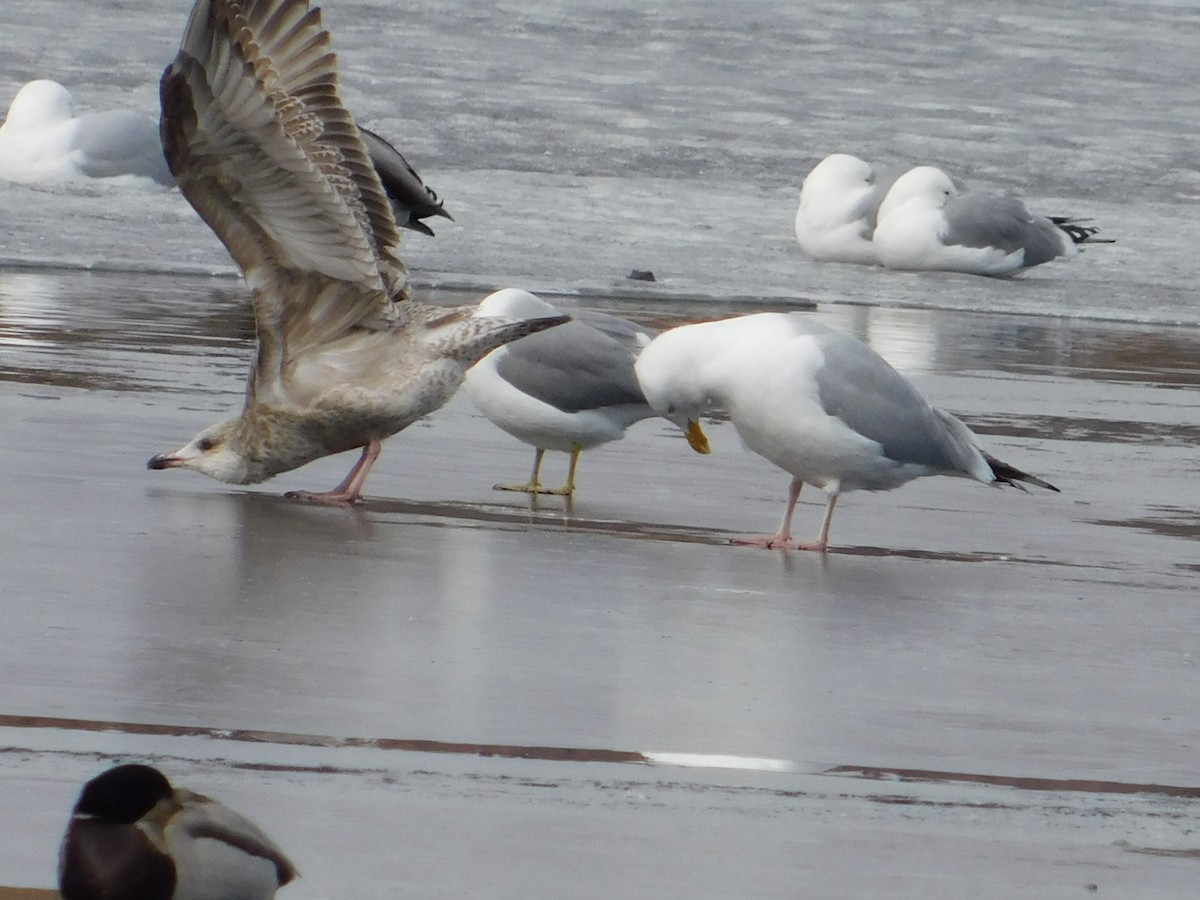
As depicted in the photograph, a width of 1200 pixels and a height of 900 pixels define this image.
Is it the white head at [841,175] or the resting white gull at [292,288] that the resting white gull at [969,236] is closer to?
the white head at [841,175]

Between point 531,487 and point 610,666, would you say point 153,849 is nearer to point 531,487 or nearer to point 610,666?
point 610,666

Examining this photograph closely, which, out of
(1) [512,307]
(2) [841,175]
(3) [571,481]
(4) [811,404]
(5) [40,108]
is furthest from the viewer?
(5) [40,108]

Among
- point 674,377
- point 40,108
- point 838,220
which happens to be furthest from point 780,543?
point 40,108

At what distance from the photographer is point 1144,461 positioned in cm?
899

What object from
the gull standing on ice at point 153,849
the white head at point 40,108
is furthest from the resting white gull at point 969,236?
the gull standing on ice at point 153,849

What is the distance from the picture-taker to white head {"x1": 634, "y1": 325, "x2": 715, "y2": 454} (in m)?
7.05

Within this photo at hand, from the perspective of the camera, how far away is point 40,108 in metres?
20.8

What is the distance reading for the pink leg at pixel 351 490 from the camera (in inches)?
285

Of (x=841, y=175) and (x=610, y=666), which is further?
(x=841, y=175)

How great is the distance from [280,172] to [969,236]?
12.5 meters

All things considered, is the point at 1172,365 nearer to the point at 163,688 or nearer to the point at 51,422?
the point at 51,422

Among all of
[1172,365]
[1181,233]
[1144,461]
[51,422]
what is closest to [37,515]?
[51,422]

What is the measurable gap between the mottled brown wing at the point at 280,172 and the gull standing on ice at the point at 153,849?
4.03 meters

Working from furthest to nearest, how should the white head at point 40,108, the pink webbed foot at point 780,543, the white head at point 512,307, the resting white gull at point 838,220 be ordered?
the white head at point 40,108 < the resting white gull at point 838,220 < the white head at point 512,307 < the pink webbed foot at point 780,543
